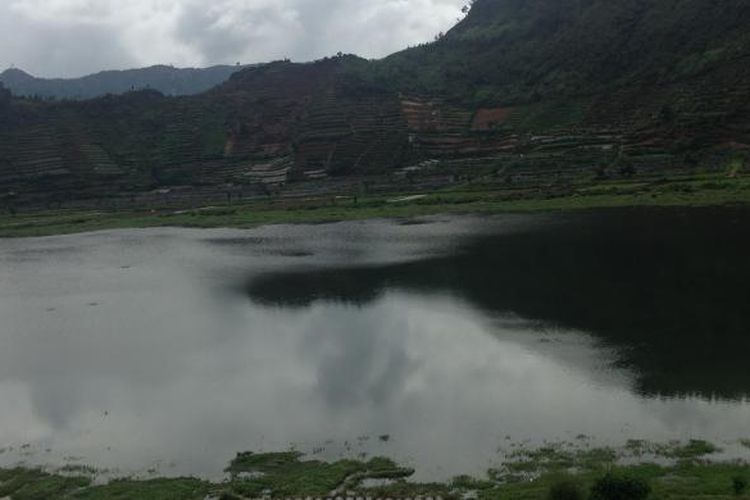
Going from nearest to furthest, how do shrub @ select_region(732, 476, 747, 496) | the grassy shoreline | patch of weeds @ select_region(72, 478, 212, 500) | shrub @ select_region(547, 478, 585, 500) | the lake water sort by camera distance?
shrub @ select_region(547, 478, 585, 500)
shrub @ select_region(732, 476, 747, 496)
patch of weeds @ select_region(72, 478, 212, 500)
the lake water
the grassy shoreline

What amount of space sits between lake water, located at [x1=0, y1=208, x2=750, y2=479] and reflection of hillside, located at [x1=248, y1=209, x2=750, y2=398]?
0.41 feet

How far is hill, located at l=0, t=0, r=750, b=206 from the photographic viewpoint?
84.4 meters

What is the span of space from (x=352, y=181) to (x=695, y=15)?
54.6m

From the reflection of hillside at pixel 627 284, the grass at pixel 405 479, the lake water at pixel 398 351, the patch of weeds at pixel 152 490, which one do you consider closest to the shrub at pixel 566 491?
the grass at pixel 405 479

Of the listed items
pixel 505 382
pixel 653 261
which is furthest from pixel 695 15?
pixel 505 382

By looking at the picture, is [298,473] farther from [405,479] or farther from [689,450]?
[689,450]

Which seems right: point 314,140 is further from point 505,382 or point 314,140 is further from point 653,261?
point 505,382

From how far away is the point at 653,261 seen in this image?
37.7m

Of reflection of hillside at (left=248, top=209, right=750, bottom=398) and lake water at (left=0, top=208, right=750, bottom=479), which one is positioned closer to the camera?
lake water at (left=0, top=208, right=750, bottom=479)

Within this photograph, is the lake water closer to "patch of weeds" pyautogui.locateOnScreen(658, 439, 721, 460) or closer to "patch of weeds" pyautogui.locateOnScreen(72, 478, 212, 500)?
"patch of weeds" pyautogui.locateOnScreen(658, 439, 721, 460)

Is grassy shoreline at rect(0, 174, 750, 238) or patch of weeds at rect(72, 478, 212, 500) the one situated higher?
grassy shoreline at rect(0, 174, 750, 238)

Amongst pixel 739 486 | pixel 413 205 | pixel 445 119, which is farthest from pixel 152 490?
pixel 445 119

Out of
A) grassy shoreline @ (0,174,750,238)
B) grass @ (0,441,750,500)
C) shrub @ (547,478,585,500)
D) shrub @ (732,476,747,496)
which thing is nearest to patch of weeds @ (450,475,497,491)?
grass @ (0,441,750,500)

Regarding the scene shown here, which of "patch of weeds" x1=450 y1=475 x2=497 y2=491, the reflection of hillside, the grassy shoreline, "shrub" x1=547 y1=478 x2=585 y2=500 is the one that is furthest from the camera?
the grassy shoreline
